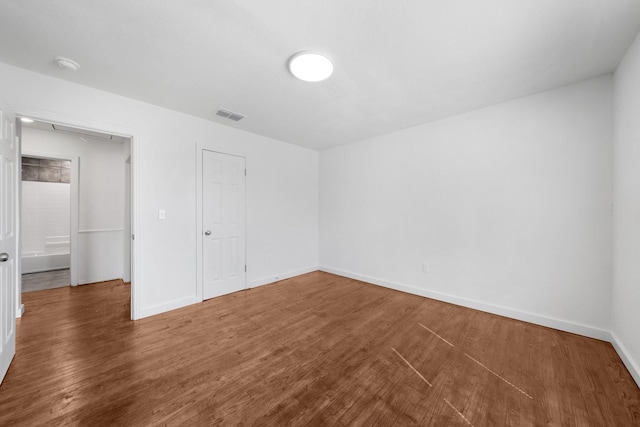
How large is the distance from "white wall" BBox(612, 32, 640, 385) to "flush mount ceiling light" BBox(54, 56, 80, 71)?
4.58 metres

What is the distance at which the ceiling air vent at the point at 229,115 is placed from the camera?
3.09m

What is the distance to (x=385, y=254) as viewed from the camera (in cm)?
402

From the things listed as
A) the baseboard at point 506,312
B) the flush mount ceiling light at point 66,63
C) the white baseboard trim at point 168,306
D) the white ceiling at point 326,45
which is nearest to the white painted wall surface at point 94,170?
the white ceiling at point 326,45

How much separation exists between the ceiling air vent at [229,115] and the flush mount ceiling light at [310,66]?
1337 millimetres

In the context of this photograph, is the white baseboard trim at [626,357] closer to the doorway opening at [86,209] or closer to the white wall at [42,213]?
the doorway opening at [86,209]

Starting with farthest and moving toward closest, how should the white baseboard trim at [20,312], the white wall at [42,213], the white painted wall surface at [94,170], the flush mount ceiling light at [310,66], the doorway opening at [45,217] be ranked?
the white wall at [42,213], the doorway opening at [45,217], the white painted wall surface at [94,170], the white baseboard trim at [20,312], the flush mount ceiling light at [310,66]

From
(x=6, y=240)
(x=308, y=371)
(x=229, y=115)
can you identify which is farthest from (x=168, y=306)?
(x=229, y=115)

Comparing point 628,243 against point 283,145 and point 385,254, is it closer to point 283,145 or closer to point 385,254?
point 385,254

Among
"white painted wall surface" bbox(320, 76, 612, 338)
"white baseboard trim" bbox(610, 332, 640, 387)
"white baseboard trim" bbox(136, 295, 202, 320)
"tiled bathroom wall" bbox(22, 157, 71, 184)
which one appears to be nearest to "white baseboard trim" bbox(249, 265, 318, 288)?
"white baseboard trim" bbox(136, 295, 202, 320)

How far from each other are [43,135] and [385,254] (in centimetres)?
589

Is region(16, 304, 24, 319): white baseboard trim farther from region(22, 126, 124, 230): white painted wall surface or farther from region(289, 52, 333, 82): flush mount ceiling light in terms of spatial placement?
region(289, 52, 333, 82): flush mount ceiling light

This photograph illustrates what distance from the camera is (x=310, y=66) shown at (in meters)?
2.06

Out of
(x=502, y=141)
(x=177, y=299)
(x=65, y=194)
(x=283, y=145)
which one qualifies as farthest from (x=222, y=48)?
(x=65, y=194)

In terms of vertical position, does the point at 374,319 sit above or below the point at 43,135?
below
